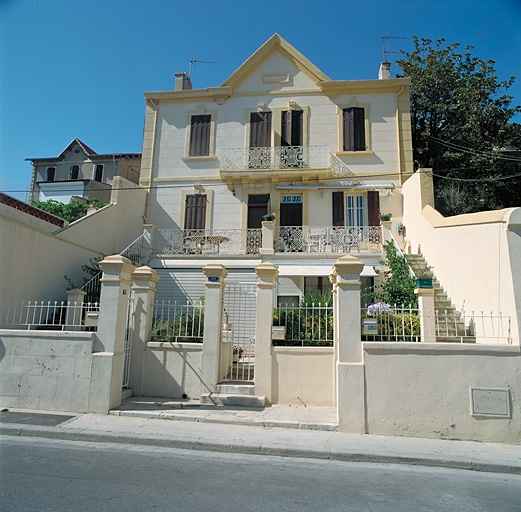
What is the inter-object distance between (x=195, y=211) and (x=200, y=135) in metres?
3.65

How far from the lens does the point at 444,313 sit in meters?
10.1

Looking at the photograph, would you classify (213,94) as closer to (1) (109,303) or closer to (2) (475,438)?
(1) (109,303)

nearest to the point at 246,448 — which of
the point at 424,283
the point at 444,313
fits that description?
the point at 424,283

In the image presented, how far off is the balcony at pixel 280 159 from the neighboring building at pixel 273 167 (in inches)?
1.8

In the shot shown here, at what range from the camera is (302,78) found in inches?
714

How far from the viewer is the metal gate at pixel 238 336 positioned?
348 inches

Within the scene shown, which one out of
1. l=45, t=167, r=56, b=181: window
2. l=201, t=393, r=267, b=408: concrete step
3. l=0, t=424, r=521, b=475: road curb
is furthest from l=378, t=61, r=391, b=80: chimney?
l=45, t=167, r=56, b=181: window

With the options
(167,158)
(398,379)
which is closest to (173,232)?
(167,158)

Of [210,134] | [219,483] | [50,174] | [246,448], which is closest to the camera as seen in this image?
[219,483]

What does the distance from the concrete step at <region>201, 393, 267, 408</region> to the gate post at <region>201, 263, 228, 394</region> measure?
0.18 m

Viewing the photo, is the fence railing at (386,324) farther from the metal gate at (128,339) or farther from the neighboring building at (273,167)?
the neighboring building at (273,167)

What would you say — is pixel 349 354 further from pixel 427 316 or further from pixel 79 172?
pixel 79 172

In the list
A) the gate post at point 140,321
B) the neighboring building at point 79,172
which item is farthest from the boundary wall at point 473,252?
the neighboring building at point 79,172

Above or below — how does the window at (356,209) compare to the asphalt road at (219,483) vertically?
above
